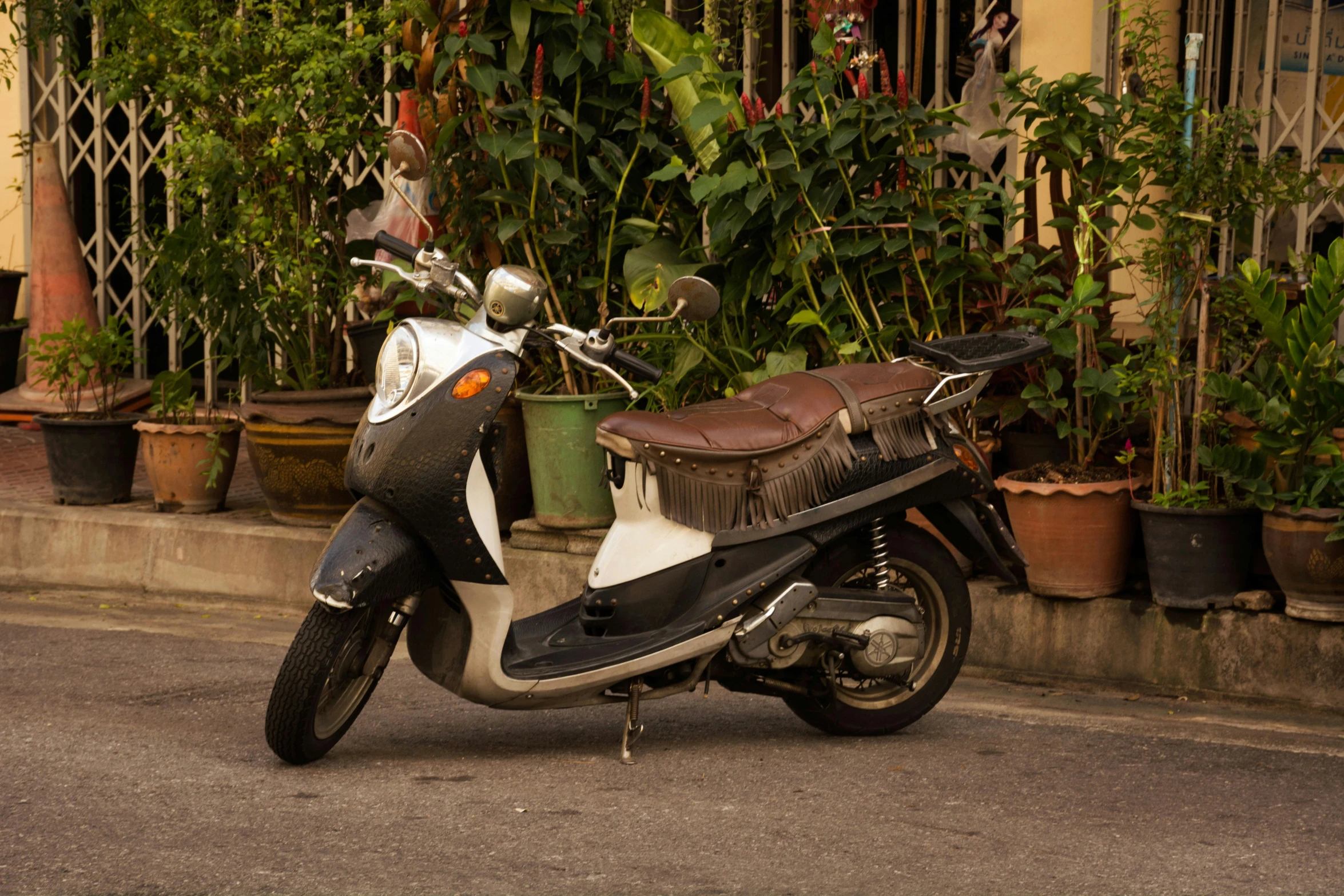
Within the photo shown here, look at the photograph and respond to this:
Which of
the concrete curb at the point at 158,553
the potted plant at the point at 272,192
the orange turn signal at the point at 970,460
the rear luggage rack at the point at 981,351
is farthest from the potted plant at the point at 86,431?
the rear luggage rack at the point at 981,351

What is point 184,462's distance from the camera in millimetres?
6508

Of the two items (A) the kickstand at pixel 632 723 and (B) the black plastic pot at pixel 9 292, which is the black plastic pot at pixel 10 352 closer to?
(B) the black plastic pot at pixel 9 292

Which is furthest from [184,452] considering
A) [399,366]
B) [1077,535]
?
[1077,535]

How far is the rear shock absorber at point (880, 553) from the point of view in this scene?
4051 millimetres

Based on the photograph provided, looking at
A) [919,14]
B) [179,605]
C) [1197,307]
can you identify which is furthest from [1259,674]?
[179,605]

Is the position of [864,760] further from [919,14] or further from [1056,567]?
[919,14]

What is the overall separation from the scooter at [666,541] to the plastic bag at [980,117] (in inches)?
83.7

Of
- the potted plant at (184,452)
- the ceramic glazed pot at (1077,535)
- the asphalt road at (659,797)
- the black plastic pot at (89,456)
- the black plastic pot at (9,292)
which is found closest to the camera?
the asphalt road at (659,797)

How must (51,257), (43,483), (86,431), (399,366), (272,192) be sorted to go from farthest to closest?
(51,257), (43,483), (86,431), (272,192), (399,366)

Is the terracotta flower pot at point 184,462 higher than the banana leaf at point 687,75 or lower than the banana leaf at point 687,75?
lower

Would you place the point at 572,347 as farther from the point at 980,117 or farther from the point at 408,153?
the point at 980,117

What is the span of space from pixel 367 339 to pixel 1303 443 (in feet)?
11.6

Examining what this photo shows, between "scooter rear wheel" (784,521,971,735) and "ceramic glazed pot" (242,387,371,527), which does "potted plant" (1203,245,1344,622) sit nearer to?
"scooter rear wheel" (784,521,971,735)

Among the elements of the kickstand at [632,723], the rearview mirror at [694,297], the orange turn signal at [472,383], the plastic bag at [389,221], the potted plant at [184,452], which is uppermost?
the plastic bag at [389,221]
